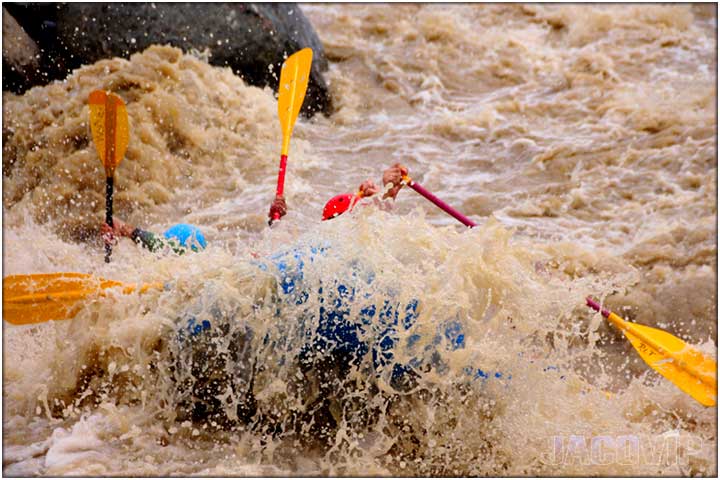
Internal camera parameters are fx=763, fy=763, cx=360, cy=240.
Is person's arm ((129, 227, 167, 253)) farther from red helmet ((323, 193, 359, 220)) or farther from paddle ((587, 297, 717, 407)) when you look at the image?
paddle ((587, 297, 717, 407))

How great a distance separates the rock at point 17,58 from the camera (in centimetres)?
639

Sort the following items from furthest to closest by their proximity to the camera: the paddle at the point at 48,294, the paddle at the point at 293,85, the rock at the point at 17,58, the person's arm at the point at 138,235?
1. the rock at the point at 17,58
2. the paddle at the point at 293,85
3. the person's arm at the point at 138,235
4. the paddle at the point at 48,294

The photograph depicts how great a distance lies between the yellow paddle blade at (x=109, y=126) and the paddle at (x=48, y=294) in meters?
1.13

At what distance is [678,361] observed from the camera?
10.6ft

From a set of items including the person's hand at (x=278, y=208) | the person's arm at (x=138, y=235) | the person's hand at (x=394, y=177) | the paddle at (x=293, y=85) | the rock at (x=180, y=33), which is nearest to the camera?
the person's hand at (x=394, y=177)

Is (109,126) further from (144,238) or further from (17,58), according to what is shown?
(17,58)

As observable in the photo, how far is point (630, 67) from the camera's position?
8023mm

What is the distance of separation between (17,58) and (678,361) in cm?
571

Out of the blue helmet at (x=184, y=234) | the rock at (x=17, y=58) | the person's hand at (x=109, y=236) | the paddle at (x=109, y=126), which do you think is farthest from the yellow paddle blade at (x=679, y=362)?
the rock at (x=17, y=58)

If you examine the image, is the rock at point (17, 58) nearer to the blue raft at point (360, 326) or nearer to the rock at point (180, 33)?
the rock at point (180, 33)

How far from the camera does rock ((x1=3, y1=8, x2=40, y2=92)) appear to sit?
6391 mm

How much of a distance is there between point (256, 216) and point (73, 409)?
9.17 feet

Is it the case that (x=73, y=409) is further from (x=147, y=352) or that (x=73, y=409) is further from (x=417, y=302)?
(x=417, y=302)

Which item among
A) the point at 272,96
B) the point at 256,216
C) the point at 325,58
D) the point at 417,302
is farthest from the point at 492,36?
the point at 417,302
